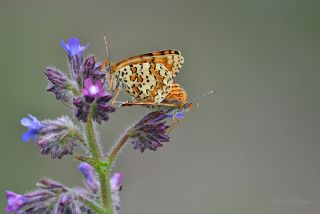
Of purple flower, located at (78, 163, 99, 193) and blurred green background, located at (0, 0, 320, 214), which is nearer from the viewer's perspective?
purple flower, located at (78, 163, 99, 193)

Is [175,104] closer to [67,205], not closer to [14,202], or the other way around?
[67,205]

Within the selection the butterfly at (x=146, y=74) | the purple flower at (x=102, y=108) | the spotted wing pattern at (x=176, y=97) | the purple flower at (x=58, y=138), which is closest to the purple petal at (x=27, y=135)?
the purple flower at (x=58, y=138)

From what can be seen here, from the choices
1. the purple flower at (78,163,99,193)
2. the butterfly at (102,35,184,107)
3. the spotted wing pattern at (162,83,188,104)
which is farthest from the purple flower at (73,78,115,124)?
the purple flower at (78,163,99,193)

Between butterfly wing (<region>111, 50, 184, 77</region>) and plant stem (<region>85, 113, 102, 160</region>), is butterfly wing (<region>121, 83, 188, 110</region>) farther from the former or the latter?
plant stem (<region>85, 113, 102, 160</region>)

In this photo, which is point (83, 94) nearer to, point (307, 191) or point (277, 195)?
point (277, 195)

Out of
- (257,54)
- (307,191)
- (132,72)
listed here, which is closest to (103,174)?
(132,72)
